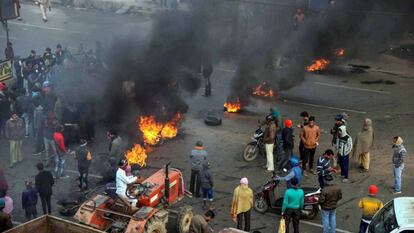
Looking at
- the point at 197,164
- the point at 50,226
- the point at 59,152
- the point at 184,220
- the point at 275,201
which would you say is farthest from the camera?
the point at 59,152

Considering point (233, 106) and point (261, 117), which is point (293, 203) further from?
point (233, 106)

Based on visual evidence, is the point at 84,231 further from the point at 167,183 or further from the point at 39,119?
the point at 39,119

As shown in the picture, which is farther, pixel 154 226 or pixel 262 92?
pixel 262 92

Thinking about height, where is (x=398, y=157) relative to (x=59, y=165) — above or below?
above

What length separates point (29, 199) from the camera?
518 inches

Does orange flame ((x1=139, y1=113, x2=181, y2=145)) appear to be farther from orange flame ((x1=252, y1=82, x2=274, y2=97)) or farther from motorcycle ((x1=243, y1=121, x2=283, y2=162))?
orange flame ((x1=252, y1=82, x2=274, y2=97))

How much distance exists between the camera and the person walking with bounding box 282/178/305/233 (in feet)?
40.3

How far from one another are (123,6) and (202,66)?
1702cm

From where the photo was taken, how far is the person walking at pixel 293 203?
40.3ft

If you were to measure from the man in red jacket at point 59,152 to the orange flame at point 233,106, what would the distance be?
6.55m

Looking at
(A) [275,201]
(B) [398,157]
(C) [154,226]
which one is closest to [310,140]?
(B) [398,157]

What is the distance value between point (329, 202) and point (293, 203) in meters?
0.74

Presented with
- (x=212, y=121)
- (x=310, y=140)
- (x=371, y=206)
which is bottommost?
(x=212, y=121)

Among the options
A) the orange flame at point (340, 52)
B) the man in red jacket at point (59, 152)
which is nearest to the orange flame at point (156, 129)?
the man in red jacket at point (59, 152)
